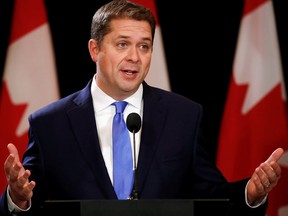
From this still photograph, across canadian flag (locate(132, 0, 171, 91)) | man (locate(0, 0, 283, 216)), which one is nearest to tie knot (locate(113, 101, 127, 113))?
man (locate(0, 0, 283, 216))

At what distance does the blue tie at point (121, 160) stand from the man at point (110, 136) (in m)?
0.04

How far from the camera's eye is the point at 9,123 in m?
4.36

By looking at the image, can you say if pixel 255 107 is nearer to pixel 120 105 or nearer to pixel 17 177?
pixel 120 105

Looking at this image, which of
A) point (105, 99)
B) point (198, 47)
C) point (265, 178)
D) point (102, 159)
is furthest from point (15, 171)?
point (198, 47)

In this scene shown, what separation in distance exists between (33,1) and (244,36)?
138 cm

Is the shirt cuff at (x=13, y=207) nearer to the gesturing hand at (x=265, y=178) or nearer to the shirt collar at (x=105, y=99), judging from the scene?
the shirt collar at (x=105, y=99)

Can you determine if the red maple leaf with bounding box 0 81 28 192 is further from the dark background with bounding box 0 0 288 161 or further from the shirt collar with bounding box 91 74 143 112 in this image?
the shirt collar with bounding box 91 74 143 112

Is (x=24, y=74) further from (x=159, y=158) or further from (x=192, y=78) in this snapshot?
(x=159, y=158)

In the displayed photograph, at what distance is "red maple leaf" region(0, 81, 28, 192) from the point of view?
4.33 m

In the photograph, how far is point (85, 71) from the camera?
4.47 metres

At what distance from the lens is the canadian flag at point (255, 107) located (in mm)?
4418

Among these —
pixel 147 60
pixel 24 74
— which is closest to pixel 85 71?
pixel 24 74

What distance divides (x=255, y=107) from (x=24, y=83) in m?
1.49

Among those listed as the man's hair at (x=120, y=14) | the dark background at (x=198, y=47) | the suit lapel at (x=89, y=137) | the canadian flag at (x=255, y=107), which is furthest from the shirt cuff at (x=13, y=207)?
the canadian flag at (x=255, y=107)
